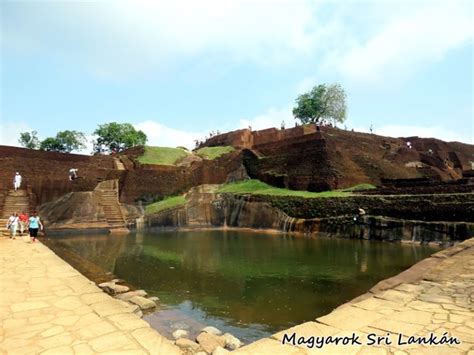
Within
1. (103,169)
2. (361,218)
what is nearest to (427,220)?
(361,218)

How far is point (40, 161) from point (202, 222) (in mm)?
11587

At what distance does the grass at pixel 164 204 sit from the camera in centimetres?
2342

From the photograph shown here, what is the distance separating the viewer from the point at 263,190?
2397cm

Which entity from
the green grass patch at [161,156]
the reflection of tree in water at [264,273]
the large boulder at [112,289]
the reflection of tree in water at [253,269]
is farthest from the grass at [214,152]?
the large boulder at [112,289]

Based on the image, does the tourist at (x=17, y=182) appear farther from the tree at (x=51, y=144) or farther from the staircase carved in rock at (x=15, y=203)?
the tree at (x=51, y=144)

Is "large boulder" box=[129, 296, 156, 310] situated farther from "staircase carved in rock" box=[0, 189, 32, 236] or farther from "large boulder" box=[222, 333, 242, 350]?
"staircase carved in rock" box=[0, 189, 32, 236]

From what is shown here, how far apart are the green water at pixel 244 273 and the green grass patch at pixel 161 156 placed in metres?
11.8

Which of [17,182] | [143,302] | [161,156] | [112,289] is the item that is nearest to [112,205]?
[17,182]

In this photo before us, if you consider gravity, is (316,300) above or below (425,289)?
below

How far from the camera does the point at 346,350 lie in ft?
10.4

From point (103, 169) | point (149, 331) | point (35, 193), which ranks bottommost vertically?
point (149, 331)

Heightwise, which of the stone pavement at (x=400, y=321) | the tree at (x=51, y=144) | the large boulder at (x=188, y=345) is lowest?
the large boulder at (x=188, y=345)

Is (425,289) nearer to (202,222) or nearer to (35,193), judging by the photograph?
(202,222)

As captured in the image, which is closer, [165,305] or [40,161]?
[165,305]
